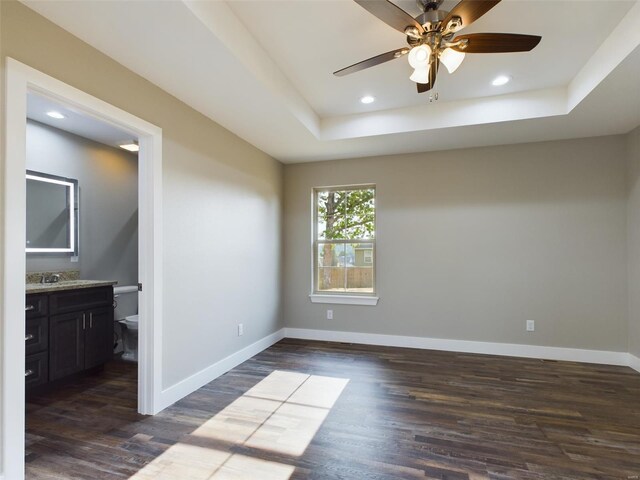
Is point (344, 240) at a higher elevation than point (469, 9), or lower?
lower

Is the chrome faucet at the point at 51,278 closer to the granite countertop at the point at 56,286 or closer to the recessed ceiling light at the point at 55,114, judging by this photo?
the granite countertop at the point at 56,286

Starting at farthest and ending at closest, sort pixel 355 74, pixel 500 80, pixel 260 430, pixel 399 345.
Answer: pixel 399 345, pixel 500 80, pixel 355 74, pixel 260 430

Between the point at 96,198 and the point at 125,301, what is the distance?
1269mm

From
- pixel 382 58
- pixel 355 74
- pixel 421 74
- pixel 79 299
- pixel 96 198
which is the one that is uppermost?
pixel 355 74

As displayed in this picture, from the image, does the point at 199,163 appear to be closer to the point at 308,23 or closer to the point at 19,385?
the point at 308,23

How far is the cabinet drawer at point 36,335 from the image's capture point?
107 inches

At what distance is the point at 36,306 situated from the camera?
2.78 metres

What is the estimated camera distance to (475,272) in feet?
13.7

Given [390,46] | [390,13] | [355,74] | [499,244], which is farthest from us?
[499,244]

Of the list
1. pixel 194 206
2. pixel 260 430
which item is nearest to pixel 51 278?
pixel 194 206

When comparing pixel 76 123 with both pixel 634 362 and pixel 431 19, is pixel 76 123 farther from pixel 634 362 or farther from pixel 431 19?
pixel 634 362

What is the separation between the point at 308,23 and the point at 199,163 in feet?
5.02

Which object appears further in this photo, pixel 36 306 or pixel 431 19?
pixel 36 306

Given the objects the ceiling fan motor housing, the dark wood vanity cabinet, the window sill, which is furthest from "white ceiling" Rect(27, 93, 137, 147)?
the window sill
